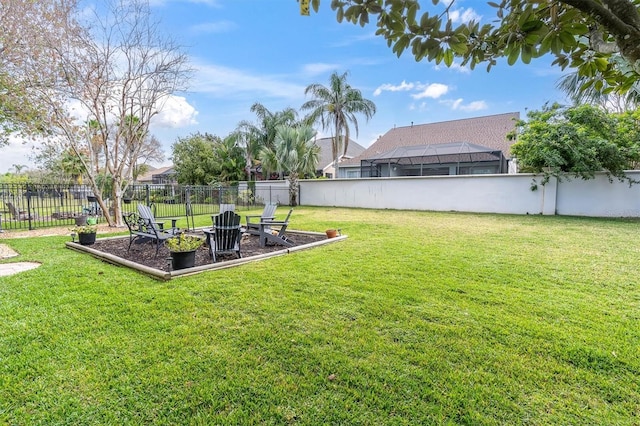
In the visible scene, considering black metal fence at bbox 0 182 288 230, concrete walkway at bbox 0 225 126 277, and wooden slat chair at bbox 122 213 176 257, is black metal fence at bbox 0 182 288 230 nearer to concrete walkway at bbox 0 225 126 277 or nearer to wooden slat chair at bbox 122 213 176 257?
concrete walkway at bbox 0 225 126 277

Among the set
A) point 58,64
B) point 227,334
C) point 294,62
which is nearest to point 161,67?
point 58,64

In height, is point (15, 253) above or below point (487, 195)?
below

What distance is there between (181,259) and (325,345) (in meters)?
3.20

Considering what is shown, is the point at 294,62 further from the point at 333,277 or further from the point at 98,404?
the point at 98,404

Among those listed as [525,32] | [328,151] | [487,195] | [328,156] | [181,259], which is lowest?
[181,259]

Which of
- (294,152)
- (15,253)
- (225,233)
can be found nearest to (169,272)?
(225,233)

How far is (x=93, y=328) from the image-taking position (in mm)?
3113

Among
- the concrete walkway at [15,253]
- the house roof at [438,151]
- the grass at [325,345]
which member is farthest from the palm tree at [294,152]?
the grass at [325,345]

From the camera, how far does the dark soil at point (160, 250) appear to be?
5.69 meters

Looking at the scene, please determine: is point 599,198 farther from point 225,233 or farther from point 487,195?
point 225,233

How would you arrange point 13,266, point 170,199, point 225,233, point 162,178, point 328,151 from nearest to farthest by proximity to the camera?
point 13,266, point 225,233, point 170,199, point 328,151, point 162,178

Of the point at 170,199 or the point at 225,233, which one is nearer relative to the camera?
the point at 225,233

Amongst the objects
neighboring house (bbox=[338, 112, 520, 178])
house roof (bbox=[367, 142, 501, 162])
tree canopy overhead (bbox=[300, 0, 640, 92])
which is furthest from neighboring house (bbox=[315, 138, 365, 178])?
tree canopy overhead (bbox=[300, 0, 640, 92])

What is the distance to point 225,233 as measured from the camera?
5.63 m
